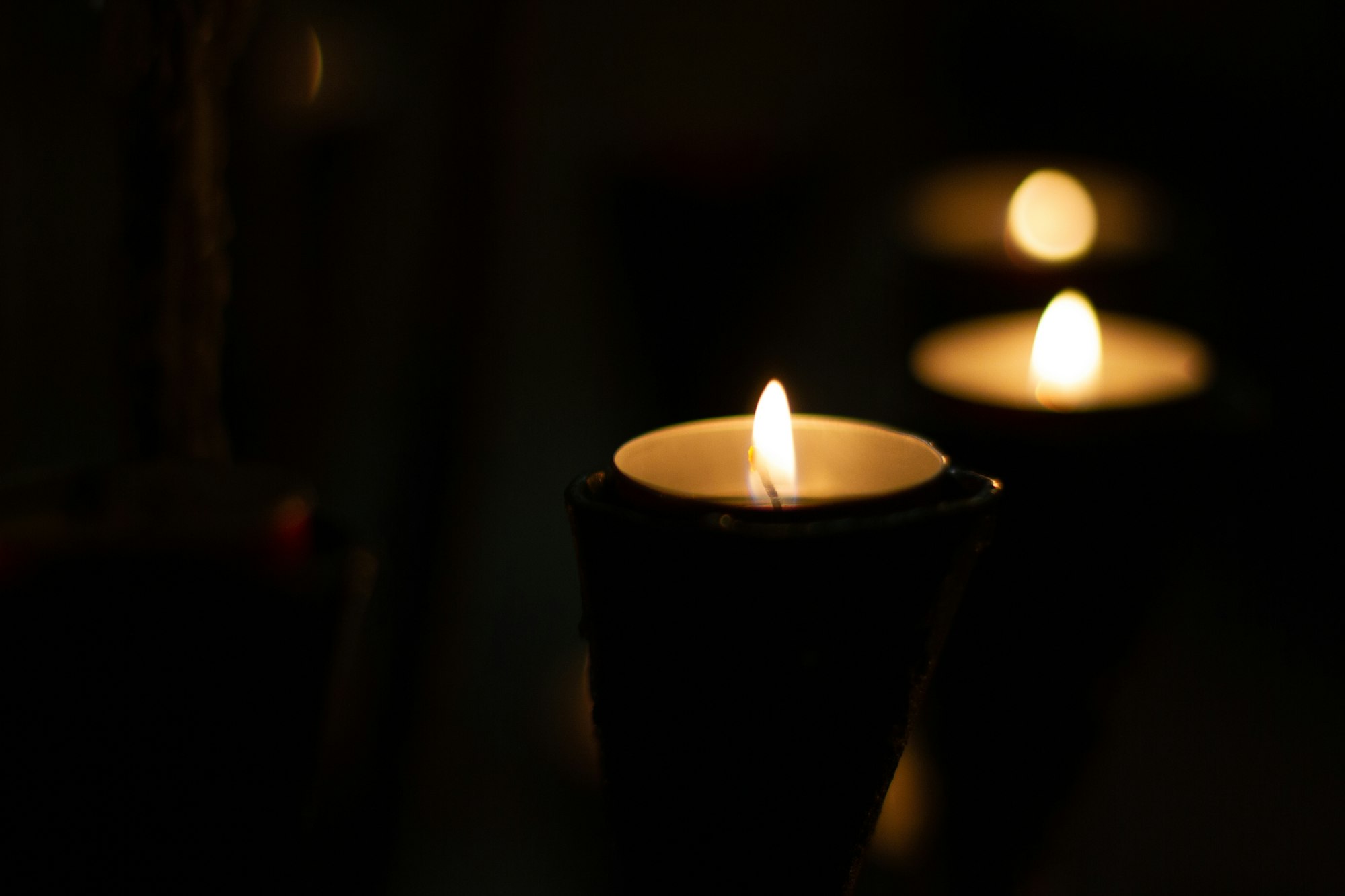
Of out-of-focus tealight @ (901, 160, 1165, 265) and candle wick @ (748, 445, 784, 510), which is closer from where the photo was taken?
candle wick @ (748, 445, 784, 510)

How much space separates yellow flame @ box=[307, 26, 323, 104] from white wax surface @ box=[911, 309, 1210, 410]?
0.65 meters

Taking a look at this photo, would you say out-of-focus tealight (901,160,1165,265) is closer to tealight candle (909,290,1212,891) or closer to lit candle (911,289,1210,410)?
lit candle (911,289,1210,410)

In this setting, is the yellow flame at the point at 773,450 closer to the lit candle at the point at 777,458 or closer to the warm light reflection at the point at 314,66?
the lit candle at the point at 777,458

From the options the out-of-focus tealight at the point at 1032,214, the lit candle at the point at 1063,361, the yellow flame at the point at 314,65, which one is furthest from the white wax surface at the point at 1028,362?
the yellow flame at the point at 314,65

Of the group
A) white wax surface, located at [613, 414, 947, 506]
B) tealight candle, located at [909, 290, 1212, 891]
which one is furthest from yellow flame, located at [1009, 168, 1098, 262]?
white wax surface, located at [613, 414, 947, 506]

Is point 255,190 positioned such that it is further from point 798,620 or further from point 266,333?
point 798,620

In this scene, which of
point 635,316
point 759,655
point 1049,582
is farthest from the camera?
point 635,316

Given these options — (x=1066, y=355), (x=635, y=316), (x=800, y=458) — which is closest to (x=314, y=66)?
(x=635, y=316)

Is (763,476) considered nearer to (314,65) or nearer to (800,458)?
(800,458)

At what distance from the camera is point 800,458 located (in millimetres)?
251

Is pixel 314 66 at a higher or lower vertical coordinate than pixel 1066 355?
higher

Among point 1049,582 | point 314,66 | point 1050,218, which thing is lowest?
point 1049,582

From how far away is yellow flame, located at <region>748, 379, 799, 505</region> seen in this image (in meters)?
0.24

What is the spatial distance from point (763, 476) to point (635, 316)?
901mm
